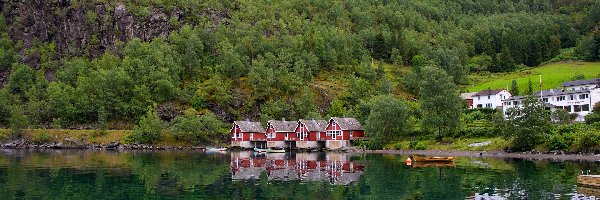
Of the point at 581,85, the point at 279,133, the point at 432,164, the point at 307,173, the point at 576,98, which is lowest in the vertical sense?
the point at 307,173

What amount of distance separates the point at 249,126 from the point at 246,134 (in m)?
1.89

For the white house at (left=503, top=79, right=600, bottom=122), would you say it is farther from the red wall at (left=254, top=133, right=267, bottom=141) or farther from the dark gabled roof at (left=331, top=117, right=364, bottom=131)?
the red wall at (left=254, top=133, right=267, bottom=141)

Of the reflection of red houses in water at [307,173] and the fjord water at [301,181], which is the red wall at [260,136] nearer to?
the fjord water at [301,181]

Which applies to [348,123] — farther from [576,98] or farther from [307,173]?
[307,173]

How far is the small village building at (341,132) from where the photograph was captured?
126 meters

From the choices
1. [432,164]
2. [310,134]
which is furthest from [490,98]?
[432,164]

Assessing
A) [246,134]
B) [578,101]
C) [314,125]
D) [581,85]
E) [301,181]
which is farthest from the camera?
[246,134]

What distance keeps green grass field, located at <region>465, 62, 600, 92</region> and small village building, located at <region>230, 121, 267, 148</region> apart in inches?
2379

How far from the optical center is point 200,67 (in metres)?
168

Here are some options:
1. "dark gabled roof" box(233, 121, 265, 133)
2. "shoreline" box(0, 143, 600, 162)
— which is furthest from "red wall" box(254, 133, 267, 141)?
"shoreline" box(0, 143, 600, 162)

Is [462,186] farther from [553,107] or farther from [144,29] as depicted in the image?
[144,29]

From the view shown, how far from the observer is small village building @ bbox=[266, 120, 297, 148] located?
133875 mm

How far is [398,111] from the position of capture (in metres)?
113

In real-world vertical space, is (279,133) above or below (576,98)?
below
